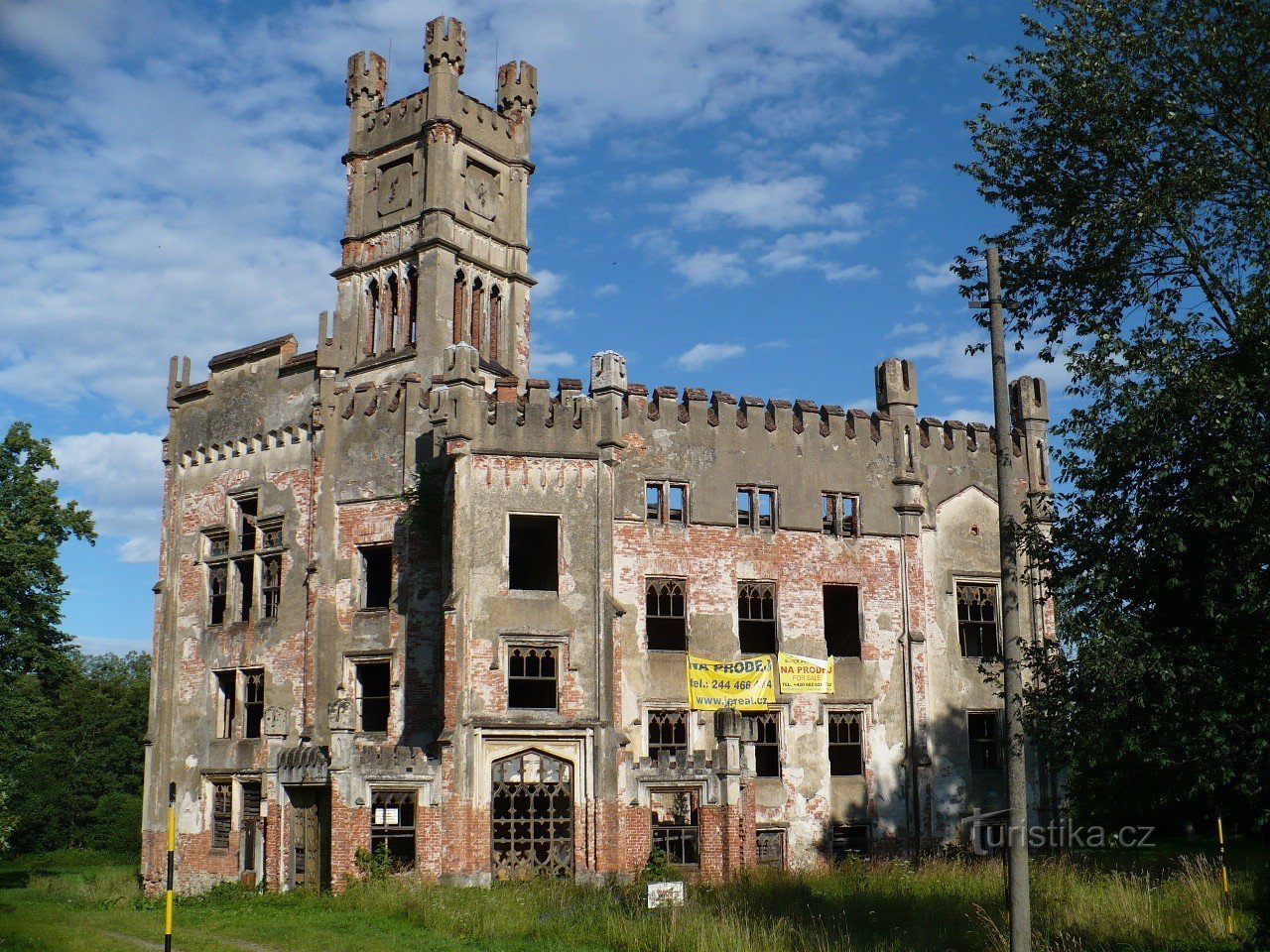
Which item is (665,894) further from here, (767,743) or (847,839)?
(847,839)

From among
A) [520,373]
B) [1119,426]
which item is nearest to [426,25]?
[520,373]

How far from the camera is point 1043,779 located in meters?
31.0

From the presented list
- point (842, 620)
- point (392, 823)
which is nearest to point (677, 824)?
point (392, 823)

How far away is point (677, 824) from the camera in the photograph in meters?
26.8

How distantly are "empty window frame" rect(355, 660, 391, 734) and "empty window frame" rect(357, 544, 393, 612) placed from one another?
159 cm

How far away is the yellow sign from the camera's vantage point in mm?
29812

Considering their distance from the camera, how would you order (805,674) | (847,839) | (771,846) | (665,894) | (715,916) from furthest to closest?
(805,674)
(847,839)
(771,846)
(665,894)
(715,916)

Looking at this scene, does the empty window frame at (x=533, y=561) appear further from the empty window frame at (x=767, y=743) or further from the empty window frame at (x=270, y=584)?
the empty window frame at (x=767, y=743)

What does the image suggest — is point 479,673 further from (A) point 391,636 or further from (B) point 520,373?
(B) point 520,373

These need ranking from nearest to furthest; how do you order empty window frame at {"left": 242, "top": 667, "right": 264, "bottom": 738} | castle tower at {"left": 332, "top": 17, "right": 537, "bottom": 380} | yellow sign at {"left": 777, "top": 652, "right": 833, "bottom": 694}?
1. yellow sign at {"left": 777, "top": 652, "right": 833, "bottom": 694}
2. empty window frame at {"left": 242, "top": 667, "right": 264, "bottom": 738}
3. castle tower at {"left": 332, "top": 17, "right": 537, "bottom": 380}

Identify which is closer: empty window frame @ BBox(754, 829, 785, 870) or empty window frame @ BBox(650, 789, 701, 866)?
empty window frame @ BBox(650, 789, 701, 866)

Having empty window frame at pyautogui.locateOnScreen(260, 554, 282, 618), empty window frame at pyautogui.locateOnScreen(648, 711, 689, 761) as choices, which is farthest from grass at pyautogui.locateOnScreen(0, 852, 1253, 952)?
empty window frame at pyautogui.locateOnScreen(260, 554, 282, 618)

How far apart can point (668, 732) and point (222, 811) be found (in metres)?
11.4
